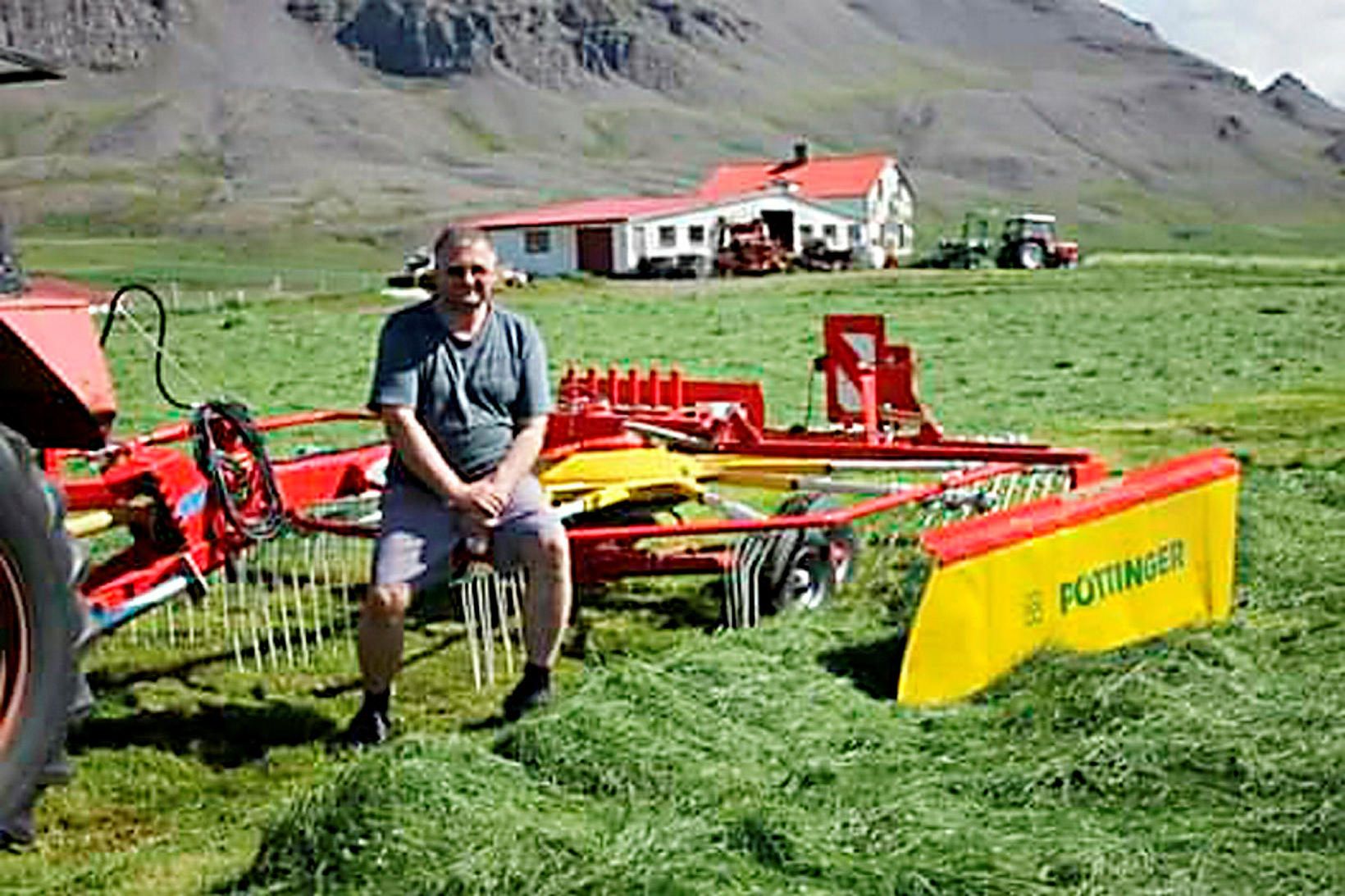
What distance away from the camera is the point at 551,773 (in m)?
4.57

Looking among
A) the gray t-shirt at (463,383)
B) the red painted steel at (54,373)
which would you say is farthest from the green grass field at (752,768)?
the red painted steel at (54,373)

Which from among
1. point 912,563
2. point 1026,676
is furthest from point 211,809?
point 912,563

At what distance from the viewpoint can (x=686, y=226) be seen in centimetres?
5888

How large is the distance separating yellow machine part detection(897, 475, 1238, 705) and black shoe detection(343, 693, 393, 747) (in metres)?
1.50

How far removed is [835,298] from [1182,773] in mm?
27757

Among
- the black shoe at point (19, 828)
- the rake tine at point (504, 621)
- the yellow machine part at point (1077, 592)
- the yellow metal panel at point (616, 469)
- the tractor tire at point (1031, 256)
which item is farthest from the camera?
the tractor tire at point (1031, 256)

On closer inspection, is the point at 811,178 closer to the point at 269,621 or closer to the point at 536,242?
the point at 536,242

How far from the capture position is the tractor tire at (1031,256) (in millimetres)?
48938

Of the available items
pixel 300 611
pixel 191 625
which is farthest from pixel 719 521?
pixel 191 625

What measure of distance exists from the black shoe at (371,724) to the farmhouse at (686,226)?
1780 inches

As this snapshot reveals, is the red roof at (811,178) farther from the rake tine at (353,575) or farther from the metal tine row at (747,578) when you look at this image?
the metal tine row at (747,578)

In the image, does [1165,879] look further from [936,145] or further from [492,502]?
[936,145]

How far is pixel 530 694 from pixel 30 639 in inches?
61.7

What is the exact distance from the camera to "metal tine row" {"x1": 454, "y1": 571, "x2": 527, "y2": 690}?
5828 mm
